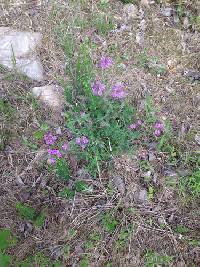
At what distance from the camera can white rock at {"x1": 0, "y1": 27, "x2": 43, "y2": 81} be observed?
4.23 meters

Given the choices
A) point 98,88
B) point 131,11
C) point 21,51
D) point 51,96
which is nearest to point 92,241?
point 98,88

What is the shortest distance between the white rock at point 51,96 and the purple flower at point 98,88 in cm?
48

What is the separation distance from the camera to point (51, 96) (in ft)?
13.2

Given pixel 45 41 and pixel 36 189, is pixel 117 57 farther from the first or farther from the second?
pixel 36 189

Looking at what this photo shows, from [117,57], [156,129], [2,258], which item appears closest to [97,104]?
[156,129]

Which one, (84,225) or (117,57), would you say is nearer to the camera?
(84,225)

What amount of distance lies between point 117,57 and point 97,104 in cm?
97

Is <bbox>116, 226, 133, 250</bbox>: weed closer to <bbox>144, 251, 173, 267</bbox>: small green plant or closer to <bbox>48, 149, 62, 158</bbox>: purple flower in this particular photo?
<bbox>144, 251, 173, 267</bbox>: small green plant

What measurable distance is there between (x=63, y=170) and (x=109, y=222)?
0.60m

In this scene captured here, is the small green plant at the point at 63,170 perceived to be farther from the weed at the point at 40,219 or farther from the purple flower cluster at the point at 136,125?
the purple flower cluster at the point at 136,125

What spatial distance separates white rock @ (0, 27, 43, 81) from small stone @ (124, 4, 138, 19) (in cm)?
115

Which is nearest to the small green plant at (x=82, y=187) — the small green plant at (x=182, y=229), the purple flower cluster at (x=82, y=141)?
the purple flower cluster at (x=82, y=141)

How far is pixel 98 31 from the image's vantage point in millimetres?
4586

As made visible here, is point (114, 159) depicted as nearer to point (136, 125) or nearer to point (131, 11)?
point (136, 125)
